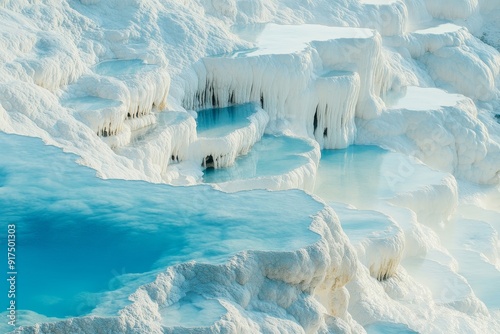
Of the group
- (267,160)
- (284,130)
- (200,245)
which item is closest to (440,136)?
(284,130)

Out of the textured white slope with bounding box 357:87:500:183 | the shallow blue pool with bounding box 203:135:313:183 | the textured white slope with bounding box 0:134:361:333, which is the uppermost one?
the textured white slope with bounding box 0:134:361:333

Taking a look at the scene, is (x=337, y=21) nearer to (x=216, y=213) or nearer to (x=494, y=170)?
(x=494, y=170)

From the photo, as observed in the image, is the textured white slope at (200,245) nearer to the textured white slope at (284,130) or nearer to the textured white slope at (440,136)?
the textured white slope at (284,130)

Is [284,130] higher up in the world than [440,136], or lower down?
higher up

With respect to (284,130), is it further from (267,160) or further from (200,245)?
(200,245)

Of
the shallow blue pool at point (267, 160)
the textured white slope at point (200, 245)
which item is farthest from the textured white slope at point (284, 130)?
the shallow blue pool at point (267, 160)

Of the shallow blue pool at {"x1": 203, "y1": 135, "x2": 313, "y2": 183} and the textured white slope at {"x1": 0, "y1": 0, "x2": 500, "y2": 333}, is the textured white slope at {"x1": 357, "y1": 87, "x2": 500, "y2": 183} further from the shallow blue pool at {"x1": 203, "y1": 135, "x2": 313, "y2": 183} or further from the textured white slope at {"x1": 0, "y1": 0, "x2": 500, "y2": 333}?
the shallow blue pool at {"x1": 203, "y1": 135, "x2": 313, "y2": 183}

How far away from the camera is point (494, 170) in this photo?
1802cm

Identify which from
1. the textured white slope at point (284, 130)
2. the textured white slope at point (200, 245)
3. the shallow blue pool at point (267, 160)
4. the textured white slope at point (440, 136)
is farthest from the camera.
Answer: the textured white slope at point (440, 136)

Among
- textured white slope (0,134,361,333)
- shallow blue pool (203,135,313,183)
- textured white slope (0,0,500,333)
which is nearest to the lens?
textured white slope (0,134,361,333)

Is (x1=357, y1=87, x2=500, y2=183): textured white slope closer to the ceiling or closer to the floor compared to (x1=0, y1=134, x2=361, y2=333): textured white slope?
closer to the floor

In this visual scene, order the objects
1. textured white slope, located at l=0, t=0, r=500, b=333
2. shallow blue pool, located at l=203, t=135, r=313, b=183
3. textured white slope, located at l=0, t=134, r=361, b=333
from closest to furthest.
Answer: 1. textured white slope, located at l=0, t=134, r=361, b=333
2. textured white slope, located at l=0, t=0, r=500, b=333
3. shallow blue pool, located at l=203, t=135, r=313, b=183

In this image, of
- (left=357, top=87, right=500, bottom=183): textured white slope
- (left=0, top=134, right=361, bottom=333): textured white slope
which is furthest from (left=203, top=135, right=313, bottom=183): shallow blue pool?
(left=0, top=134, right=361, bottom=333): textured white slope

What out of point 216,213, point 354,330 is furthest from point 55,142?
point 354,330
